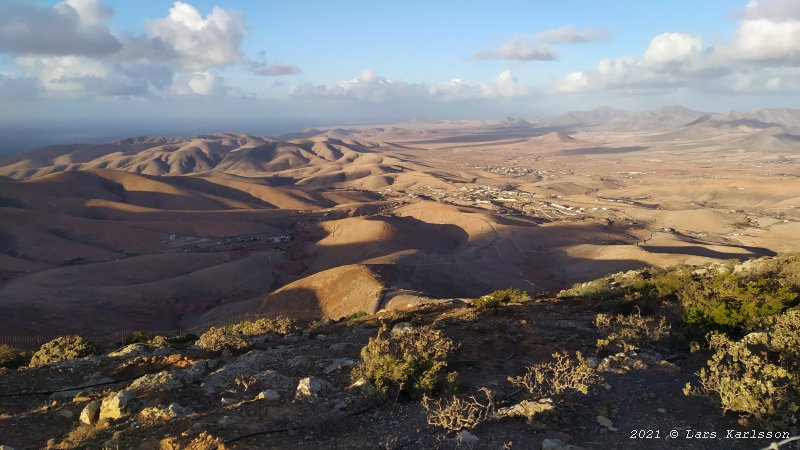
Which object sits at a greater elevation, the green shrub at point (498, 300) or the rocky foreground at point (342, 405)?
the rocky foreground at point (342, 405)

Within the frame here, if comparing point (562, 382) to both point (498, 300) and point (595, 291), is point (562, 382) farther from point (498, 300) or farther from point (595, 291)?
point (595, 291)

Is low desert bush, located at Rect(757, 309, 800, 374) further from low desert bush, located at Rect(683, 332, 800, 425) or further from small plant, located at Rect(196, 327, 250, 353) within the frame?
small plant, located at Rect(196, 327, 250, 353)

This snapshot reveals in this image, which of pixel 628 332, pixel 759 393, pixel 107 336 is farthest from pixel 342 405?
pixel 107 336

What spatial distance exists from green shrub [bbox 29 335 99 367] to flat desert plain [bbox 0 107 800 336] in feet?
47.7

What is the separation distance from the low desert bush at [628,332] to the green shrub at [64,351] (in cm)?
1106

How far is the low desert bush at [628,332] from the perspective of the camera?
873cm

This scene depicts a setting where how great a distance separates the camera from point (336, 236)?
48.5m

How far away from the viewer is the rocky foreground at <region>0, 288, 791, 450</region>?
219 inches

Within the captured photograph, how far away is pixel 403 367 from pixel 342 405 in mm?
945

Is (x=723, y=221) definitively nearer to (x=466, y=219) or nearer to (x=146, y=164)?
(x=466, y=219)

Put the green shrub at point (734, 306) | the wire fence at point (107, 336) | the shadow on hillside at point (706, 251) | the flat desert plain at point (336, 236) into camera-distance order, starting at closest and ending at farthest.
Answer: the green shrub at point (734, 306)
the wire fence at point (107, 336)
the flat desert plain at point (336, 236)
the shadow on hillside at point (706, 251)

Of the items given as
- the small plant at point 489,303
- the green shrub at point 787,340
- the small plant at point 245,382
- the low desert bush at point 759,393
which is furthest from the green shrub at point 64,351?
the green shrub at point 787,340

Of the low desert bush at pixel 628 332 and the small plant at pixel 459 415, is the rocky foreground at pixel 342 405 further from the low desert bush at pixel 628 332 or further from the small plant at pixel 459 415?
the low desert bush at pixel 628 332

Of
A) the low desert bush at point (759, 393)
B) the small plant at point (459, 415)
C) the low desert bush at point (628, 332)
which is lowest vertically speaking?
the low desert bush at point (628, 332)
